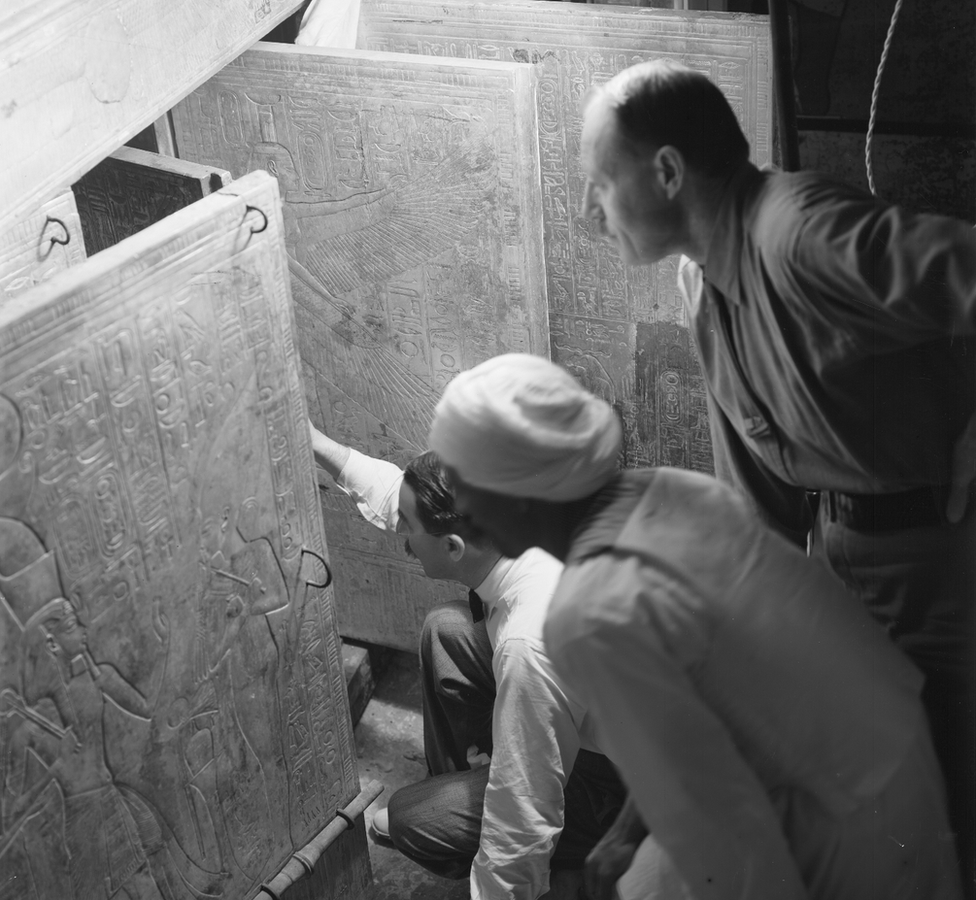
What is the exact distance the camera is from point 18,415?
5.66ft

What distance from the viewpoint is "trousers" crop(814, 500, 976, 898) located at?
72.8 inches

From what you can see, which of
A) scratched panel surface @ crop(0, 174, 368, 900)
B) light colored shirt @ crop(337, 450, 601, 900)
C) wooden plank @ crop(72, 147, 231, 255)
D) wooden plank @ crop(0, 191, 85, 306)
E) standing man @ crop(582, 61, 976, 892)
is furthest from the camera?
wooden plank @ crop(72, 147, 231, 255)

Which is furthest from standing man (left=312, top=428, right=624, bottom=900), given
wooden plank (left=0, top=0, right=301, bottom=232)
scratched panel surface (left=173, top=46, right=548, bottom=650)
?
wooden plank (left=0, top=0, right=301, bottom=232)

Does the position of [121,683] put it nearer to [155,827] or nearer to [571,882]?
[155,827]

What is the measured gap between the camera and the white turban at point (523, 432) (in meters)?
1.41

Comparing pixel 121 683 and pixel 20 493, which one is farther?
pixel 121 683

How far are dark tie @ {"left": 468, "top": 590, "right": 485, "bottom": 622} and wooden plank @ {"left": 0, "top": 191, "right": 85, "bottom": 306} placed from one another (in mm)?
1170

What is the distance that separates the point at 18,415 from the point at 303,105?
1.53 m

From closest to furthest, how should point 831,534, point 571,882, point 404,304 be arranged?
point 831,534 → point 571,882 → point 404,304

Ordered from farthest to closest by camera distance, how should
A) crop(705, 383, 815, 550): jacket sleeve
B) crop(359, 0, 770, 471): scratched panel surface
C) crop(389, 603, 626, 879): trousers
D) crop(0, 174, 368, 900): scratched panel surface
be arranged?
crop(359, 0, 770, 471): scratched panel surface < crop(389, 603, 626, 879): trousers < crop(705, 383, 815, 550): jacket sleeve < crop(0, 174, 368, 900): scratched panel surface

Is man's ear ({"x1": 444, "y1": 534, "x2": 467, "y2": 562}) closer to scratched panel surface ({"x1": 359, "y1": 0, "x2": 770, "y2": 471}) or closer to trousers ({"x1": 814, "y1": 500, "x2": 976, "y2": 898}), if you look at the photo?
trousers ({"x1": 814, "y1": 500, "x2": 976, "y2": 898})

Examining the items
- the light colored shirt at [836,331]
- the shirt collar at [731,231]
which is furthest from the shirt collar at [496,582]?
the shirt collar at [731,231]

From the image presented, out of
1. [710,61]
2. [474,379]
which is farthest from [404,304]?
[474,379]

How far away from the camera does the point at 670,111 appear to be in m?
1.66
